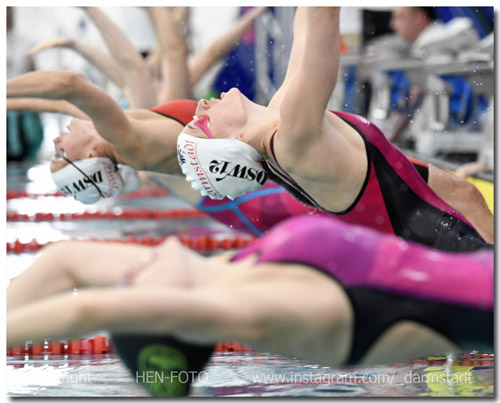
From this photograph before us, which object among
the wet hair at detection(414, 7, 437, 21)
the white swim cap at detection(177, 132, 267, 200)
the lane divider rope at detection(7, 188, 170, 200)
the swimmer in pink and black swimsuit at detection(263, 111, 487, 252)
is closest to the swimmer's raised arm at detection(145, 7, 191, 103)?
the white swim cap at detection(177, 132, 267, 200)

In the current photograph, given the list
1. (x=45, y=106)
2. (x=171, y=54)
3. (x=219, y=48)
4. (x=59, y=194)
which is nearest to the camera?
(x=45, y=106)

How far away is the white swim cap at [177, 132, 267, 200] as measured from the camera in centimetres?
254

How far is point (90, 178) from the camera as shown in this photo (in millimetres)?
3299

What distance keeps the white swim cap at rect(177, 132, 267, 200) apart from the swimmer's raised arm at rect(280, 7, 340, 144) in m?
0.26

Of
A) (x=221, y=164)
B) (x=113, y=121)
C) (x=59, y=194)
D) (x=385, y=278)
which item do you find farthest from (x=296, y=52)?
(x=59, y=194)

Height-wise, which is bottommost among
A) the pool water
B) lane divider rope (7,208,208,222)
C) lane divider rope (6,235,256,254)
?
lane divider rope (7,208,208,222)

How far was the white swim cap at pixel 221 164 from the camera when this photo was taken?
100 inches

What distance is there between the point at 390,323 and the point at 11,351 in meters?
1.64

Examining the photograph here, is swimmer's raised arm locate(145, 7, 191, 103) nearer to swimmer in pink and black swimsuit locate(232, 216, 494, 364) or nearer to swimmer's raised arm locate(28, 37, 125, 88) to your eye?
swimmer's raised arm locate(28, 37, 125, 88)

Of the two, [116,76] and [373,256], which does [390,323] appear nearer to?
[373,256]

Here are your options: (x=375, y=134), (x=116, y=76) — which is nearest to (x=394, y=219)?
(x=375, y=134)

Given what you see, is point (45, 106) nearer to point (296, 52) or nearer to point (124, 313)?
point (296, 52)

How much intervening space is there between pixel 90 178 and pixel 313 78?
1.42 metres
